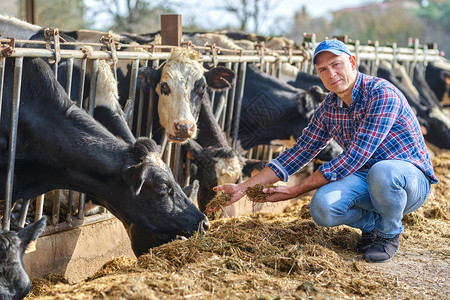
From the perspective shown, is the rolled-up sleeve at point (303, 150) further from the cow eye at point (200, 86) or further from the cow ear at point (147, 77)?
the cow ear at point (147, 77)

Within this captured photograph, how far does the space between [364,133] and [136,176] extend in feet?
5.29

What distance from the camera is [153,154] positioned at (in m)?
4.27

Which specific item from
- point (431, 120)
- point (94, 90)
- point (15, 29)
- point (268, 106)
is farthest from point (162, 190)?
point (431, 120)

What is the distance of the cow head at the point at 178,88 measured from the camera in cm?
572

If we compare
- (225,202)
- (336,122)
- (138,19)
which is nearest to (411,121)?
(336,122)

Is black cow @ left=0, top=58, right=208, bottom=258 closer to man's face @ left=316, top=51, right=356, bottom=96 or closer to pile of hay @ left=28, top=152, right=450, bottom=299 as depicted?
pile of hay @ left=28, top=152, right=450, bottom=299

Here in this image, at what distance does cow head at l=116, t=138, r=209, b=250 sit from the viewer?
13.7 ft

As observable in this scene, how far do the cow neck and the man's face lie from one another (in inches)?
77.6

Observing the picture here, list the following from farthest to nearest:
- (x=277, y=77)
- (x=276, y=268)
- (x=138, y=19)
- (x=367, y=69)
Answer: (x=138, y=19) < (x=367, y=69) < (x=277, y=77) < (x=276, y=268)

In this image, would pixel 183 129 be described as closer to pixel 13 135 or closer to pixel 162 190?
pixel 162 190

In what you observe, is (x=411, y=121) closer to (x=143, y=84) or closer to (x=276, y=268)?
(x=276, y=268)

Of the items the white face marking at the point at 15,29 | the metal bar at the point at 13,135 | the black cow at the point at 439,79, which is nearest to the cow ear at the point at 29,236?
the metal bar at the point at 13,135

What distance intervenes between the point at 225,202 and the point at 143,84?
2049mm

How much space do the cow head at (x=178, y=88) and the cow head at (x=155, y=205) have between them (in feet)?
4.64
